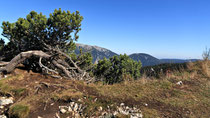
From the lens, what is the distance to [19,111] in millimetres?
3010

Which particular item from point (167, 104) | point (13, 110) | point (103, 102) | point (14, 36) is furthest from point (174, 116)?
point (14, 36)

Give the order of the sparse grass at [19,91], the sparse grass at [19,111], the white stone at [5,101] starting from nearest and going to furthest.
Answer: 1. the sparse grass at [19,111]
2. the white stone at [5,101]
3. the sparse grass at [19,91]

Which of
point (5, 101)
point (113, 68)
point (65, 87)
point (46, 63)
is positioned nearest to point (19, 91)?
point (5, 101)

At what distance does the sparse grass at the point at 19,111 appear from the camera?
295cm

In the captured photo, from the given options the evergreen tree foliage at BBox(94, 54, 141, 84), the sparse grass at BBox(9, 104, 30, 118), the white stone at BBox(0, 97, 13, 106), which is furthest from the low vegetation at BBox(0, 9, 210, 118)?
the evergreen tree foliage at BBox(94, 54, 141, 84)

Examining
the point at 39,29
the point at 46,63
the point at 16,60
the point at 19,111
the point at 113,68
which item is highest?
the point at 39,29

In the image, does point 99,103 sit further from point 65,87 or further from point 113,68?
point 113,68

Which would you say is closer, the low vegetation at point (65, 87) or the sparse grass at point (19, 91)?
the low vegetation at point (65, 87)

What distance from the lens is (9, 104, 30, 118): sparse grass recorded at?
2947 millimetres

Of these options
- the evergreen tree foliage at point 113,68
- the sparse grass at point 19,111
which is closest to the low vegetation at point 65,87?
the sparse grass at point 19,111

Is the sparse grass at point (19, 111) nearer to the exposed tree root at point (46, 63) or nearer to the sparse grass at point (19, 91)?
the sparse grass at point (19, 91)

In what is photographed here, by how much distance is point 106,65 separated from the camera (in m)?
10.8

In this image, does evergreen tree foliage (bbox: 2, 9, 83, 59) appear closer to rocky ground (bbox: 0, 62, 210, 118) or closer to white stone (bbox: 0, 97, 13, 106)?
rocky ground (bbox: 0, 62, 210, 118)

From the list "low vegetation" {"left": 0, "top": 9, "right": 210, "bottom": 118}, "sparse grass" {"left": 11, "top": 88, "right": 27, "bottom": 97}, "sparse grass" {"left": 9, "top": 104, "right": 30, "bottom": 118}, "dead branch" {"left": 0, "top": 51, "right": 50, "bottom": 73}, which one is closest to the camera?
"sparse grass" {"left": 9, "top": 104, "right": 30, "bottom": 118}
